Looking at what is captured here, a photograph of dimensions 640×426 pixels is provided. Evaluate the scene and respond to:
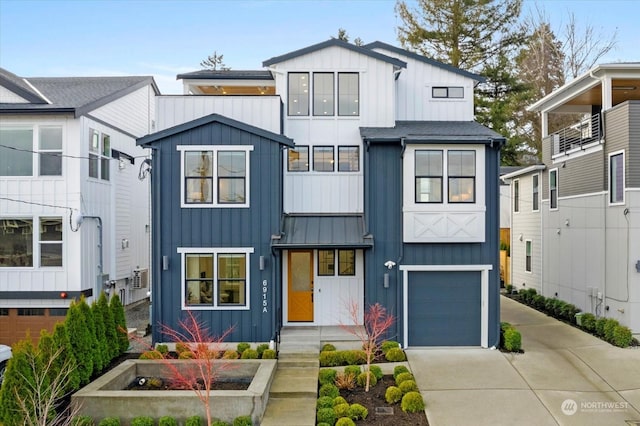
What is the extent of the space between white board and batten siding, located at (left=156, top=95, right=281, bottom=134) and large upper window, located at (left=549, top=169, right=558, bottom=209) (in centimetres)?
1106

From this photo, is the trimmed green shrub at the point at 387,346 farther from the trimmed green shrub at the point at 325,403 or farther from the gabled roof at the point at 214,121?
the gabled roof at the point at 214,121

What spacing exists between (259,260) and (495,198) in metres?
6.14

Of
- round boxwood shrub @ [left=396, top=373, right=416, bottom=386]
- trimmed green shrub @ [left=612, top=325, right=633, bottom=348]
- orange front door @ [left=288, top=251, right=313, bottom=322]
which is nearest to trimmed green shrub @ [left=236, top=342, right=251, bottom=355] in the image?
orange front door @ [left=288, top=251, right=313, bottom=322]

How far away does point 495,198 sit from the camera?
38.0 ft

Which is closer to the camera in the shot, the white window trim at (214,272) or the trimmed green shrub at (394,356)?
the trimmed green shrub at (394,356)

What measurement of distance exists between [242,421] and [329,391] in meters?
1.88

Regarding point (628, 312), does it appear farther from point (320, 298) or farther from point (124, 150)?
point (124, 150)

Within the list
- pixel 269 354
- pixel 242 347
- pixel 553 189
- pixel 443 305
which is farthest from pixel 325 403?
pixel 553 189

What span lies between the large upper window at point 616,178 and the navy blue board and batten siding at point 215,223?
932cm

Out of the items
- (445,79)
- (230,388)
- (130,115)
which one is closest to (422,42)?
(445,79)

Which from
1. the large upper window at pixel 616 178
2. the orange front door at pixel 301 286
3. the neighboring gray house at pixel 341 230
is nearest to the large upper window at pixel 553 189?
the large upper window at pixel 616 178

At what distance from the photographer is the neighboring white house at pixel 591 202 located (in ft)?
40.8

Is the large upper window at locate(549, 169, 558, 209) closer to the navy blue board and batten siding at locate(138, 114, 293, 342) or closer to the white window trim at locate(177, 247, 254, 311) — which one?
the navy blue board and batten siding at locate(138, 114, 293, 342)

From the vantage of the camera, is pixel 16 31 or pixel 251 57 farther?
pixel 251 57
